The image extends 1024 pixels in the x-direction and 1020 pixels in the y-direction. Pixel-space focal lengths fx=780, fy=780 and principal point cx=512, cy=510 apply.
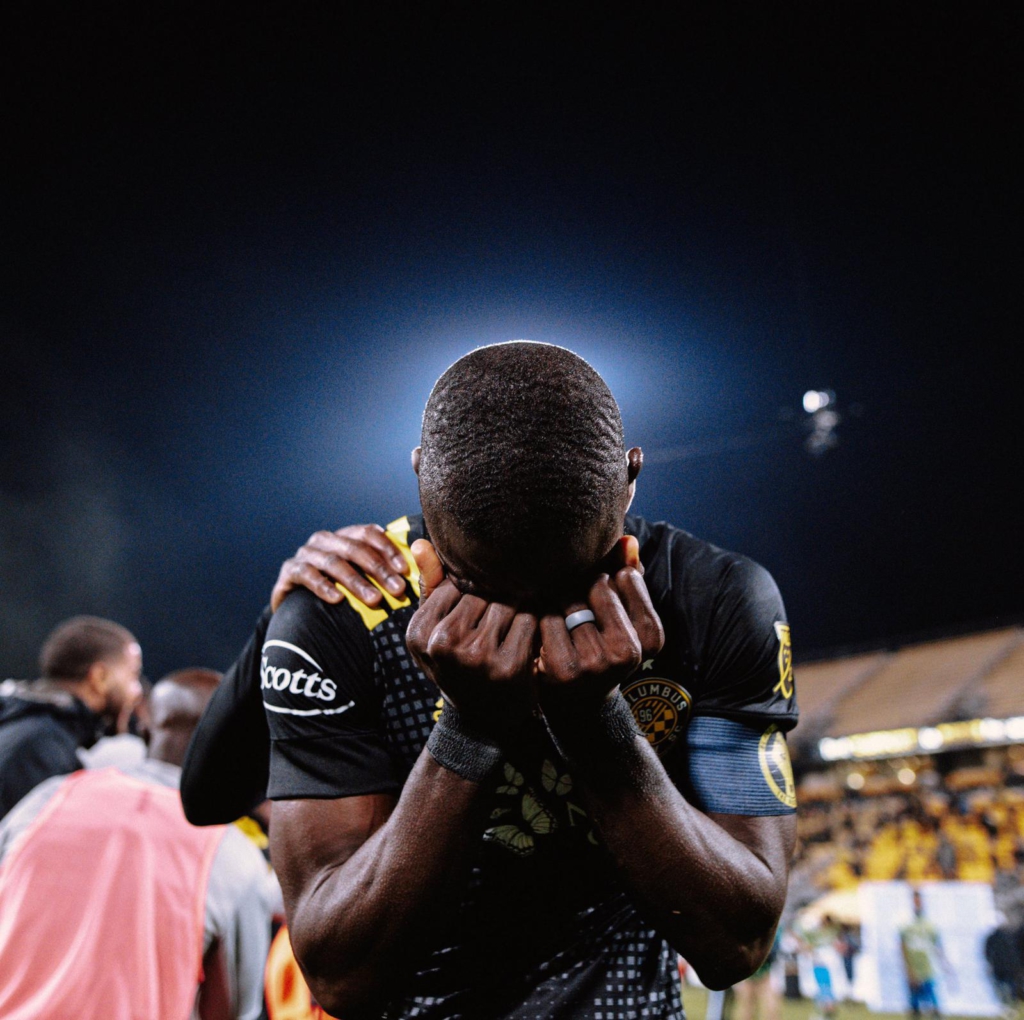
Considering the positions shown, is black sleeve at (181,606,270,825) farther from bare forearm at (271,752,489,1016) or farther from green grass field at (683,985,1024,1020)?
green grass field at (683,985,1024,1020)

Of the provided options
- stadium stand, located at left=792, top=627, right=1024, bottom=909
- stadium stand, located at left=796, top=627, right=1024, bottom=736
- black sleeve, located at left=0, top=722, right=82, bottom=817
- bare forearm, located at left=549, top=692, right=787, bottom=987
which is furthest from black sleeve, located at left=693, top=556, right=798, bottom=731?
stadium stand, located at left=796, top=627, right=1024, bottom=736

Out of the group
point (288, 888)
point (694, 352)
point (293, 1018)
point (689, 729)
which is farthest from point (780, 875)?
point (694, 352)

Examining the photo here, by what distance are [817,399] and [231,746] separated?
409 inches

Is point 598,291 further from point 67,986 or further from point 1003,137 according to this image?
point 67,986

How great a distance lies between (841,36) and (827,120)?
720 millimetres

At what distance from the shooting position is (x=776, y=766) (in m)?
1.69

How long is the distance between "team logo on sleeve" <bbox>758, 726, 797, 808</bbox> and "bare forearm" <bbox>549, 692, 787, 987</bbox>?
27 centimetres

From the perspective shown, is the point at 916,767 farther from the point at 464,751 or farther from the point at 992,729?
the point at 464,751

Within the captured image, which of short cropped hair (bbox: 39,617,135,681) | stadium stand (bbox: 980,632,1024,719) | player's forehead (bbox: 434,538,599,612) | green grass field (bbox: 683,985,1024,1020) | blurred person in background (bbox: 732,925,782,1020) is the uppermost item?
player's forehead (bbox: 434,538,599,612)

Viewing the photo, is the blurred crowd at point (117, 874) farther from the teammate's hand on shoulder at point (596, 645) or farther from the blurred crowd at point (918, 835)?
the blurred crowd at point (918, 835)

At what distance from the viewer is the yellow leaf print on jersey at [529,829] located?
1622 millimetres

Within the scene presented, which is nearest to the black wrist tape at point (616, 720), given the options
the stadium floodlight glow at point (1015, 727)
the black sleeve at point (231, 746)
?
the black sleeve at point (231, 746)

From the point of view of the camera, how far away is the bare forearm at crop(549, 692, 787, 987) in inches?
51.6

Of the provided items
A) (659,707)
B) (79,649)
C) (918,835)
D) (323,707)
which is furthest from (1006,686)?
(323,707)
